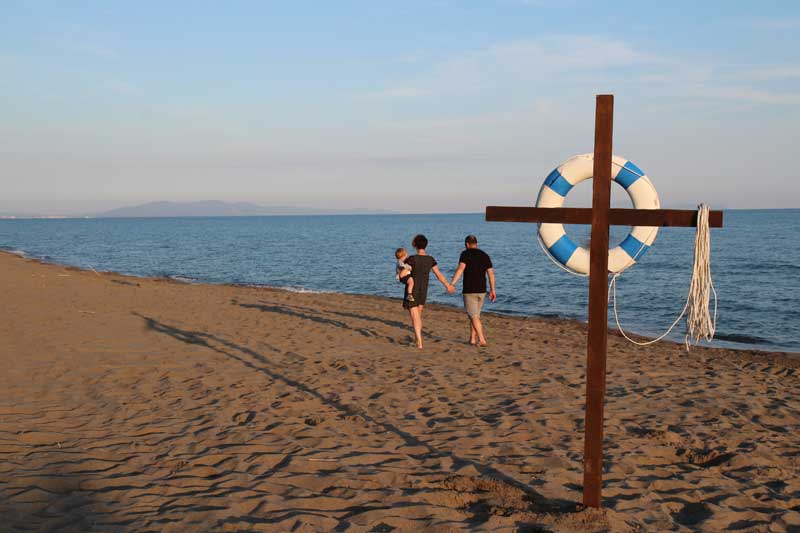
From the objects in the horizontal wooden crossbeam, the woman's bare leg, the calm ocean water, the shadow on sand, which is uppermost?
the horizontal wooden crossbeam

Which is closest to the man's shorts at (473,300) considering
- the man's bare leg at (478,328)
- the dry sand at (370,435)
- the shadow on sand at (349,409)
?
the man's bare leg at (478,328)

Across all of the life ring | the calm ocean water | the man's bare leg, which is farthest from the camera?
the calm ocean water

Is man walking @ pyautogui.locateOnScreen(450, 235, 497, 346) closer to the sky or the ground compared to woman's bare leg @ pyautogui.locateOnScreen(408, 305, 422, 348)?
→ closer to the sky

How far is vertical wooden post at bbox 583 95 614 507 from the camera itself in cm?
341

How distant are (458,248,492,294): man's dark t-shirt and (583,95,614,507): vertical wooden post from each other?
207 inches

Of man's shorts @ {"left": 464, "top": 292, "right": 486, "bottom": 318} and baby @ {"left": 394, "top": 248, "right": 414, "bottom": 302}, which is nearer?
baby @ {"left": 394, "top": 248, "right": 414, "bottom": 302}

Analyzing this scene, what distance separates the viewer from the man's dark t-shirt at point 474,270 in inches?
347

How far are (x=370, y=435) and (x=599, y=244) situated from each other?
2.51 metres

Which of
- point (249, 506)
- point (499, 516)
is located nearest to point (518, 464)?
point (499, 516)

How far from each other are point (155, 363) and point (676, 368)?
6.62 m

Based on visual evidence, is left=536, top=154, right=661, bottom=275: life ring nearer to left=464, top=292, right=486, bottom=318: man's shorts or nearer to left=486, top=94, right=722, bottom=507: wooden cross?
left=486, top=94, right=722, bottom=507: wooden cross

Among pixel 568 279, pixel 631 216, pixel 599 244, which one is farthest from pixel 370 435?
pixel 568 279

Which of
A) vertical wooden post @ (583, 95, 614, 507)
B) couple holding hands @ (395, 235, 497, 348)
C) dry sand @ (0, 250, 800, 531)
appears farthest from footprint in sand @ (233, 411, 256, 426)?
couple holding hands @ (395, 235, 497, 348)

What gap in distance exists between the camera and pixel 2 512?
11.3 feet
